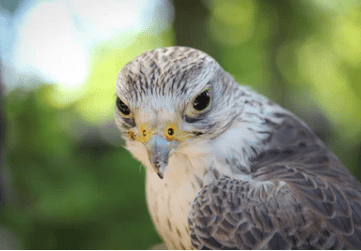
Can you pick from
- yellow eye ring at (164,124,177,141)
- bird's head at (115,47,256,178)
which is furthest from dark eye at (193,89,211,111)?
yellow eye ring at (164,124,177,141)

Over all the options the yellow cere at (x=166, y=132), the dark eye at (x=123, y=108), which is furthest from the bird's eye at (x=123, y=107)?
the yellow cere at (x=166, y=132)

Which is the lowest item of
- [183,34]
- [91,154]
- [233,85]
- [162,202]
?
[162,202]

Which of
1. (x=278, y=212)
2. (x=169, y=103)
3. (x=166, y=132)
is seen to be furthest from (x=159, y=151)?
(x=278, y=212)

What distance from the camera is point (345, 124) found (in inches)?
343

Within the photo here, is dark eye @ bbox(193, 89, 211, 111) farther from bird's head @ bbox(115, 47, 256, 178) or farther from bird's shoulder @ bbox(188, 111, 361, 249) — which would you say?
bird's shoulder @ bbox(188, 111, 361, 249)

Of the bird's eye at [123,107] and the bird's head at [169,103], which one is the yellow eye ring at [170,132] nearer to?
the bird's head at [169,103]

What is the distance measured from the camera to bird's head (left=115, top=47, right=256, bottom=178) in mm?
1645

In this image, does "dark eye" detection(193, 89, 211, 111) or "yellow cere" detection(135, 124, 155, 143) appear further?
"dark eye" detection(193, 89, 211, 111)

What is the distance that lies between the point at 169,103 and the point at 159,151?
23 centimetres

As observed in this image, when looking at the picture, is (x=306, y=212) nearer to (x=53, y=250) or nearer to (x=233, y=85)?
(x=233, y=85)

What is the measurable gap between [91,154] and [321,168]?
5364 millimetres

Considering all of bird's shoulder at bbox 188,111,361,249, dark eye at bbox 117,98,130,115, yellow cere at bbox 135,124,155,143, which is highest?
dark eye at bbox 117,98,130,115

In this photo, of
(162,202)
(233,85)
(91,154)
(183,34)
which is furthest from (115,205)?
(233,85)

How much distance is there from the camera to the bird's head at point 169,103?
164 cm
